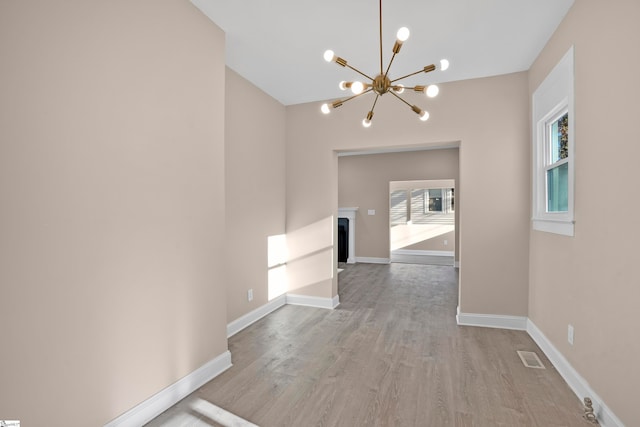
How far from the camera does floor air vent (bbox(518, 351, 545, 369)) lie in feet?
8.55

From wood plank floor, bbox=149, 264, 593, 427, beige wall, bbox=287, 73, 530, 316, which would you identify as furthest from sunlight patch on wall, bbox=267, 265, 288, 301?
beige wall, bbox=287, 73, 530, 316

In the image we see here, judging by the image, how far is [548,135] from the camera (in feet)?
10.00

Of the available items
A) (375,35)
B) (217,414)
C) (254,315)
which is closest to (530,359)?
(217,414)

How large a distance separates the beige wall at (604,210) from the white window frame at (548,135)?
9cm

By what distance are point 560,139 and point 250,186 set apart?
3.08 meters

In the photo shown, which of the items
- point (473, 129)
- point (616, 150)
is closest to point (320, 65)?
point (473, 129)

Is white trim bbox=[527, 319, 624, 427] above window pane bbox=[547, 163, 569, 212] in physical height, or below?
below

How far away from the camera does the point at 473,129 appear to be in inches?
140

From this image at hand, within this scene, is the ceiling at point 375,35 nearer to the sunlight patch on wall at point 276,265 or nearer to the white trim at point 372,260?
the sunlight patch on wall at point 276,265

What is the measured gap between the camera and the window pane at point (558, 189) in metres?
2.62

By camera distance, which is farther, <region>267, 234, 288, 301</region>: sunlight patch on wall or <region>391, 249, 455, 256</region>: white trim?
<region>391, 249, 455, 256</region>: white trim

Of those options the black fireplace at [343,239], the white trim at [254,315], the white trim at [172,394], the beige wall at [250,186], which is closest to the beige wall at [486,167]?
the beige wall at [250,186]

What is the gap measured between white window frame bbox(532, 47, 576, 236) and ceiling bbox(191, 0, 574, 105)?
0.42 metres

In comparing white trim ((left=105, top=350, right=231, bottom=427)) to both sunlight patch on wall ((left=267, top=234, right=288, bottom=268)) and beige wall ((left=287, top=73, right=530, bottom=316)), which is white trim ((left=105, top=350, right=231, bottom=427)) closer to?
sunlight patch on wall ((left=267, top=234, right=288, bottom=268))
